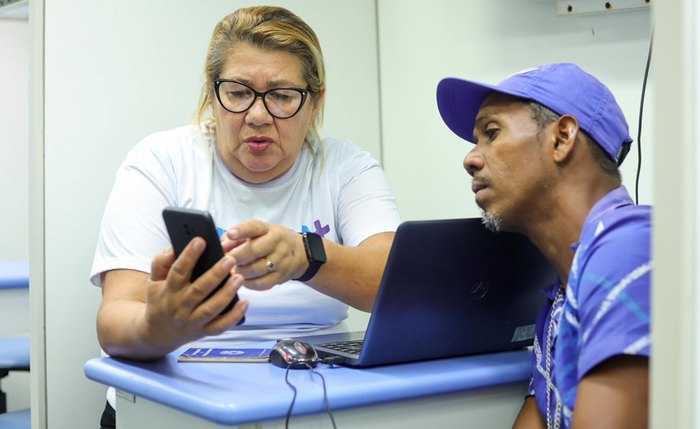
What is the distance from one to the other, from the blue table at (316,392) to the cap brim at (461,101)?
398 millimetres

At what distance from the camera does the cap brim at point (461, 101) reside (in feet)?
4.80

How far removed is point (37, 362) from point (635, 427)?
51.9 inches

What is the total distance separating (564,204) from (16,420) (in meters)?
1.80

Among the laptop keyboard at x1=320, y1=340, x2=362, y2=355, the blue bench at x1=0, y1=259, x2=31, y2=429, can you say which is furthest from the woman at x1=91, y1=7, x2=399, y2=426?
the blue bench at x1=0, y1=259, x2=31, y2=429

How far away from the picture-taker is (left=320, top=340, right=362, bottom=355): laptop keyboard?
139 cm

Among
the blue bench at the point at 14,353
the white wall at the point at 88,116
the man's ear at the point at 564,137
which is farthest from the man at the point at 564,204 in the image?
the blue bench at the point at 14,353

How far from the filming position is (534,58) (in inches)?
83.8

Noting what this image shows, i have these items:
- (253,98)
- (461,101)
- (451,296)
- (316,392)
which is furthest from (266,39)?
(316,392)

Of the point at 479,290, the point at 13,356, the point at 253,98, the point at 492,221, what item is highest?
the point at 253,98

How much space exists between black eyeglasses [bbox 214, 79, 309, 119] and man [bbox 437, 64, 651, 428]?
370mm

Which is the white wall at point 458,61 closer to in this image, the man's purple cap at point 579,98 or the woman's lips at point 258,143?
the man's purple cap at point 579,98

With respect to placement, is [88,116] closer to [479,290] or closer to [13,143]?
[479,290]

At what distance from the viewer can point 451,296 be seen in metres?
1.38

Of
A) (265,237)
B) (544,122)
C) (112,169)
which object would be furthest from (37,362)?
(544,122)
